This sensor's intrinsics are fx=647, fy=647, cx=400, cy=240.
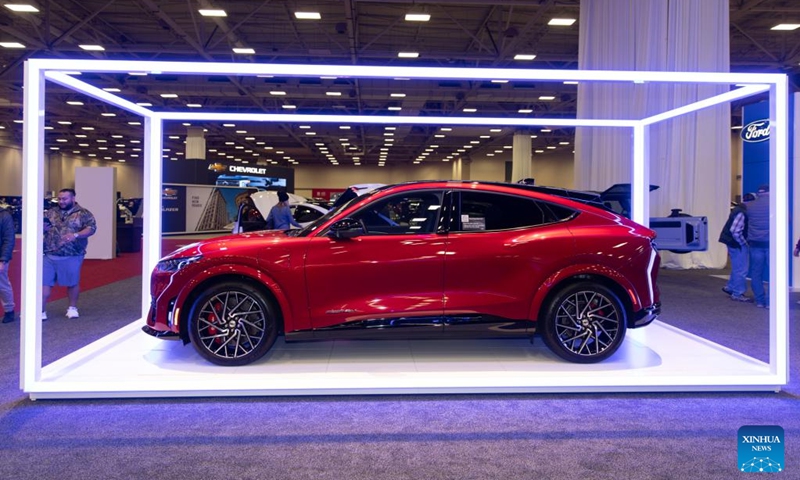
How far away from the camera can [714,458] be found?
12.0ft

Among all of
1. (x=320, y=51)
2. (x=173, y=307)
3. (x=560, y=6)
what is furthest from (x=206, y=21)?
(x=173, y=307)

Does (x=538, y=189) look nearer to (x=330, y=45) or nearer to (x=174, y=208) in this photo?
(x=330, y=45)

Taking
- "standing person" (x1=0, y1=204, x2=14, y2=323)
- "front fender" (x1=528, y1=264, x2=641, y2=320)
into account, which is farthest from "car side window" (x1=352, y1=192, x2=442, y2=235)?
"standing person" (x1=0, y1=204, x2=14, y2=323)

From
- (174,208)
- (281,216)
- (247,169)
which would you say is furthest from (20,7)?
(247,169)

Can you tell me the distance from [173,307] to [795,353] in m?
5.85

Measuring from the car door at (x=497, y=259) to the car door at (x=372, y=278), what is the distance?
0.44ft

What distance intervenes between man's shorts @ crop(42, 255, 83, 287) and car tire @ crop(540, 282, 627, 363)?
5920mm

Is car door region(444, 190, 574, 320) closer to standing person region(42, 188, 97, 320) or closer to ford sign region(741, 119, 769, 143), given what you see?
standing person region(42, 188, 97, 320)

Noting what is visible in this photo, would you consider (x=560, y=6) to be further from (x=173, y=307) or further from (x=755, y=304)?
(x=173, y=307)

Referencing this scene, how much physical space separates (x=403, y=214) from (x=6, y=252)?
524 cm

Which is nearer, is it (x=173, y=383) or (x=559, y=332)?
(x=173, y=383)

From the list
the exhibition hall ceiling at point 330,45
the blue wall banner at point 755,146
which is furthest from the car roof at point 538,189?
the blue wall banner at point 755,146

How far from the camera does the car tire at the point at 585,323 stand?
542 cm

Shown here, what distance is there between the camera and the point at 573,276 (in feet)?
17.9
